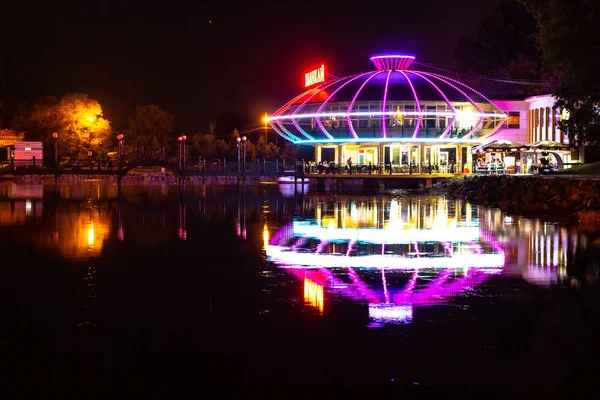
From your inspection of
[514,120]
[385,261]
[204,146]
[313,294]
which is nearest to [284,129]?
[514,120]

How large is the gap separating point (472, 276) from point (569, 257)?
3.70 meters

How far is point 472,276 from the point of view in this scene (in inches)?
565

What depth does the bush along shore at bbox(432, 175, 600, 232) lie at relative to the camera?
26.1 metres

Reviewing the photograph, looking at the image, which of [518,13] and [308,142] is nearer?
[308,142]

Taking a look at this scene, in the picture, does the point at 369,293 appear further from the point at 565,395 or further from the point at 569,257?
A: the point at 569,257

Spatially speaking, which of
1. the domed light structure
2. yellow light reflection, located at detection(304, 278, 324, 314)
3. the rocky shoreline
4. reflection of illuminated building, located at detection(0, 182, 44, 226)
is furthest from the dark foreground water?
the rocky shoreline

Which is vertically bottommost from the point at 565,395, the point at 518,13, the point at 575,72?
the point at 565,395

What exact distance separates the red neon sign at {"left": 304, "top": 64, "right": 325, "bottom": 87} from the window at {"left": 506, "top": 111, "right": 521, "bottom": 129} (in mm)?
16234

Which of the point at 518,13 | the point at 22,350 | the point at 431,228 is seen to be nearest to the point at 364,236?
the point at 431,228

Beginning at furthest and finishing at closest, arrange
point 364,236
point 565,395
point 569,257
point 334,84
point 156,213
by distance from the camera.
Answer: point 334,84
point 156,213
point 364,236
point 569,257
point 565,395

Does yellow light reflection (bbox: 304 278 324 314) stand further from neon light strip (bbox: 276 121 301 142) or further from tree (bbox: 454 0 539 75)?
tree (bbox: 454 0 539 75)

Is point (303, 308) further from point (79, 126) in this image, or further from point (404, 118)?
point (79, 126)

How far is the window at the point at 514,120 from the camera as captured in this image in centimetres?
6688

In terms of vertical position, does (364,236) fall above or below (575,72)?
below
